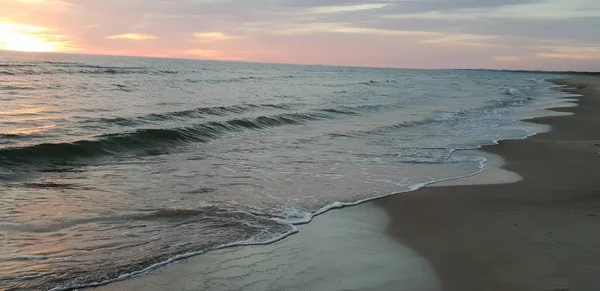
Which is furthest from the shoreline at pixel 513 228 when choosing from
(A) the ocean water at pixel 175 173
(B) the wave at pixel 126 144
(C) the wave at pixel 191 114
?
(C) the wave at pixel 191 114

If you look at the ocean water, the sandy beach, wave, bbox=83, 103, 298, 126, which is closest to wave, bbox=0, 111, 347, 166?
the ocean water

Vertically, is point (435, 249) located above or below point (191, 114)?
below

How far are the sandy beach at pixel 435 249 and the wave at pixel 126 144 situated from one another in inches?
273

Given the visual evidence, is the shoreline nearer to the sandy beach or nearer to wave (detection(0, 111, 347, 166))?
the sandy beach

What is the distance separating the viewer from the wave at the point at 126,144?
10.6 m

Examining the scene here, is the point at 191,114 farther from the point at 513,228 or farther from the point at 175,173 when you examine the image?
the point at 513,228

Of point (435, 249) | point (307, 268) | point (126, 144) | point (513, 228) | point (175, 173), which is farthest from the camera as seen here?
point (126, 144)

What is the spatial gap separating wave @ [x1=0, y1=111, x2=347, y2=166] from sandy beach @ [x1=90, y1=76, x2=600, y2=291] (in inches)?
273

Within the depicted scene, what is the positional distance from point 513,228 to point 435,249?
4.67ft

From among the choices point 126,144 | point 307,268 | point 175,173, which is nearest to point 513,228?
point 307,268

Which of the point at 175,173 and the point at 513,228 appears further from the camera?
the point at 175,173

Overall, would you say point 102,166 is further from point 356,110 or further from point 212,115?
point 356,110

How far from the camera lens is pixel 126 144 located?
12.7 m

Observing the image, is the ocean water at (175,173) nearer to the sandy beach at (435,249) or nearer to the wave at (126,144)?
the wave at (126,144)
